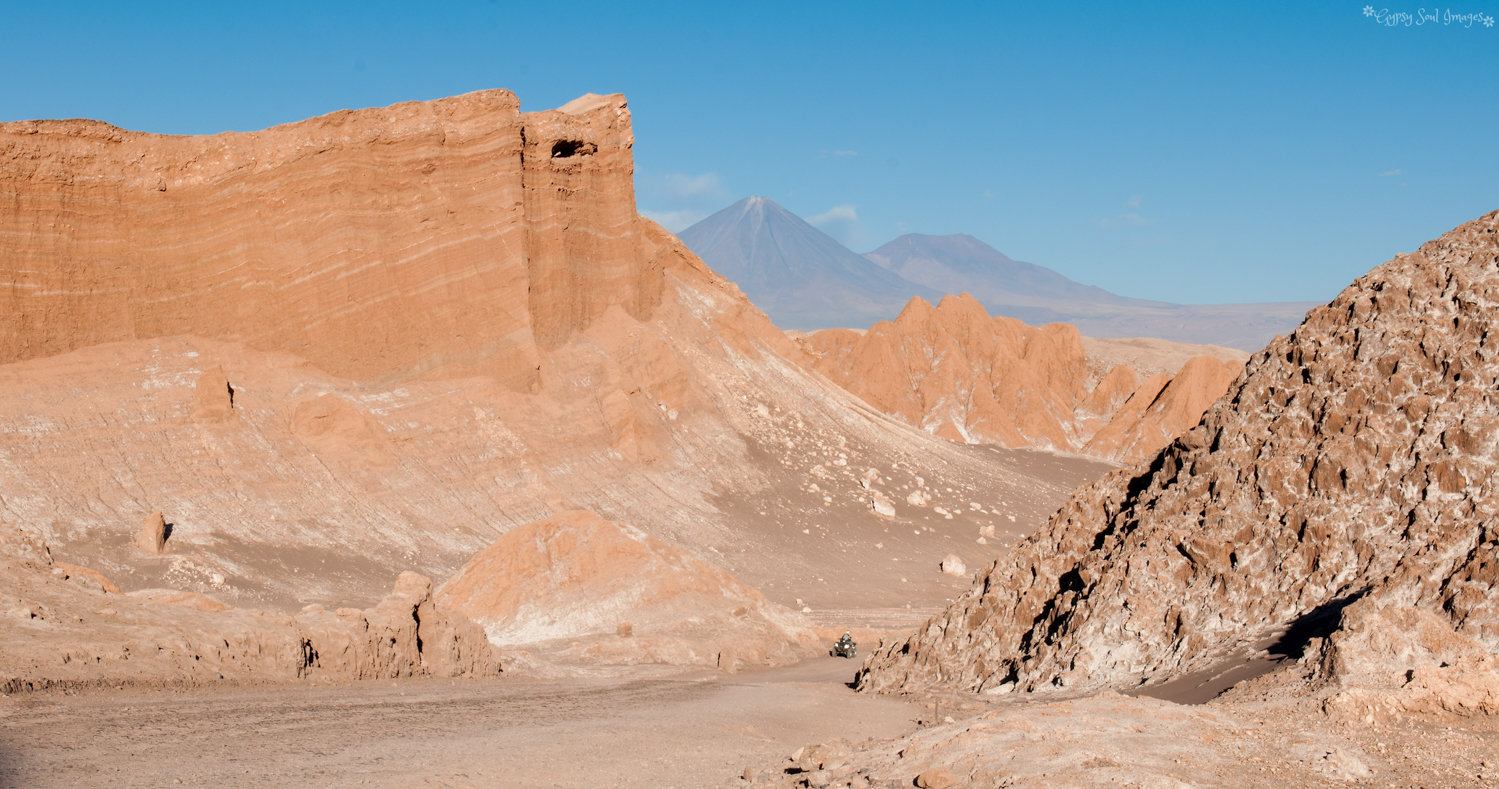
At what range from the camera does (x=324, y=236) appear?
107ft

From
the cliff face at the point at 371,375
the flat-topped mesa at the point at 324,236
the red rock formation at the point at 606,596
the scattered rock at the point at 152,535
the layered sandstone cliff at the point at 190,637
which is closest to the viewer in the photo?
the layered sandstone cliff at the point at 190,637

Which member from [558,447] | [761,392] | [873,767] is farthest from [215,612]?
[761,392]

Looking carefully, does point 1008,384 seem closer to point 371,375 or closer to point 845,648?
point 371,375

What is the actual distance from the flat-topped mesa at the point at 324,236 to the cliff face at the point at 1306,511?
78.6ft

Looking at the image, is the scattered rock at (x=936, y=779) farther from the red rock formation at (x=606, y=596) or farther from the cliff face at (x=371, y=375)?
the cliff face at (x=371, y=375)

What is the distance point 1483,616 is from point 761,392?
3670 cm

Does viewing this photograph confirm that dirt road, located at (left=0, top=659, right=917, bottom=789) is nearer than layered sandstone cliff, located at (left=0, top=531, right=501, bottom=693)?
Yes

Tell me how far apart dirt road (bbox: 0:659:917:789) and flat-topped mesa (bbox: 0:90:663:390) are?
19.5m

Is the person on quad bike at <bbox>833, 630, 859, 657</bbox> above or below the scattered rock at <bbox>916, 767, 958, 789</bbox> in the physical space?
below

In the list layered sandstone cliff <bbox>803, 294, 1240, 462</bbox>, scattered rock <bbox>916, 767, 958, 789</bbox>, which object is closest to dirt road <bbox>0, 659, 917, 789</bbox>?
scattered rock <bbox>916, 767, 958, 789</bbox>

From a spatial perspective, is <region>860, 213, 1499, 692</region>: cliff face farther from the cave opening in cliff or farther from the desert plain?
the cave opening in cliff

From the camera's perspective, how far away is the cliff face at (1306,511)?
11.2 m

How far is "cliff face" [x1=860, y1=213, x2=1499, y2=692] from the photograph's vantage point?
11.2 meters

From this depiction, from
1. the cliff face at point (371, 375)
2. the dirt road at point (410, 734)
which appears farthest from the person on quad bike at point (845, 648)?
the cliff face at point (371, 375)
